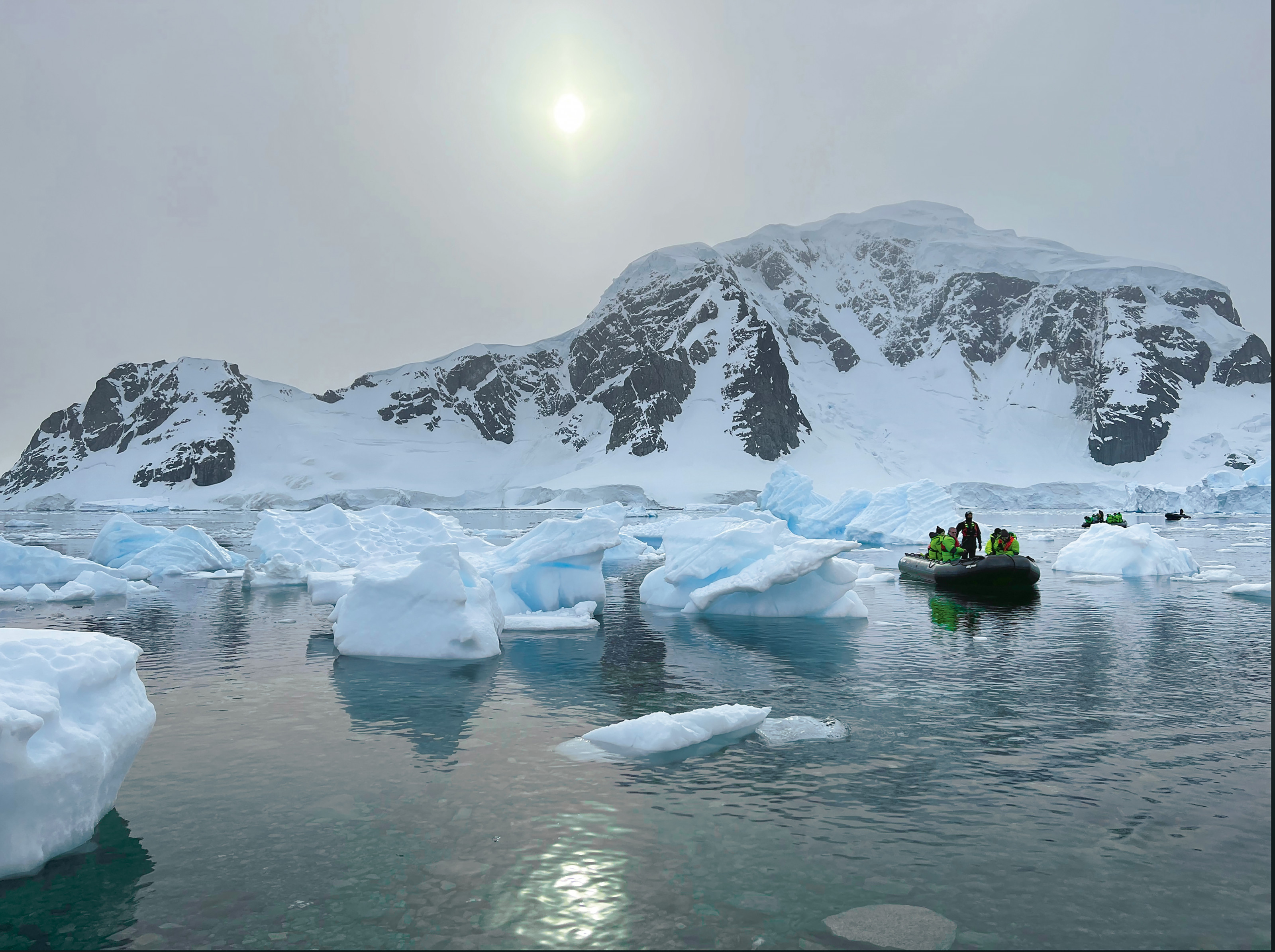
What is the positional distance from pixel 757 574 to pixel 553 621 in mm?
5653

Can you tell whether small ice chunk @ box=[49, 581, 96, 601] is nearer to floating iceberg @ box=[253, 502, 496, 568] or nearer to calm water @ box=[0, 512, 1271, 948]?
floating iceberg @ box=[253, 502, 496, 568]

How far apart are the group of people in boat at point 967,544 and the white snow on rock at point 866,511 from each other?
1798 cm

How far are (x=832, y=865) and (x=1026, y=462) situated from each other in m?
160

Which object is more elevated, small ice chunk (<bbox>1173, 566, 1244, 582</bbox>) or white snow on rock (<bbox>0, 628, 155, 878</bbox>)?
small ice chunk (<bbox>1173, 566, 1244, 582</bbox>)

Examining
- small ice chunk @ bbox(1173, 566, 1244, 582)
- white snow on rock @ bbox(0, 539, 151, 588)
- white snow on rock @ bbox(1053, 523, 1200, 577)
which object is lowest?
white snow on rock @ bbox(0, 539, 151, 588)

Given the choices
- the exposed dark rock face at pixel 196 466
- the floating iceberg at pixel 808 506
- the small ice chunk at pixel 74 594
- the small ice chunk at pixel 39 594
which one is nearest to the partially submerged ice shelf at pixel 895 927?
the small ice chunk at pixel 74 594

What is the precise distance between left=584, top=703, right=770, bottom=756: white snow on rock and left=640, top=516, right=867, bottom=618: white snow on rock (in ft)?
32.0

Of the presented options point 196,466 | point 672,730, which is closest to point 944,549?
point 672,730

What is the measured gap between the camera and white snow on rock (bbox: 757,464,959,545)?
52.5 m

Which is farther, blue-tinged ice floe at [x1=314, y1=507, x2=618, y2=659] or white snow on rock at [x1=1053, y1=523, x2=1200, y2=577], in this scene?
white snow on rock at [x1=1053, y1=523, x2=1200, y2=577]

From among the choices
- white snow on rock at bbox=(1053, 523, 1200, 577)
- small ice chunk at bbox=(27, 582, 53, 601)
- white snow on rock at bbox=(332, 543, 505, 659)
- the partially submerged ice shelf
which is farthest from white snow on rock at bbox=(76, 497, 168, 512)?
the partially submerged ice shelf

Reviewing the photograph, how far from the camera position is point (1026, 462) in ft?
492

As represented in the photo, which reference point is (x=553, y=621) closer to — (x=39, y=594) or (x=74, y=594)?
(x=74, y=594)

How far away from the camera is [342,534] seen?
34656 millimetres
